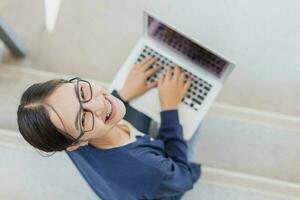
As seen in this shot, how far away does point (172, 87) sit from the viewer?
125 cm

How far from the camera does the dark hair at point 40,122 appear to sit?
0.86 metres

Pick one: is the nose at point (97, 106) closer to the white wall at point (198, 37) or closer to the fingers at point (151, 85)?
the fingers at point (151, 85)

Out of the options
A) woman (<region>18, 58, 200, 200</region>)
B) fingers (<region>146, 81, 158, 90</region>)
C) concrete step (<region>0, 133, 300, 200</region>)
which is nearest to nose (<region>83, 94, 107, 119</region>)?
woman (<region>18, 58, 200, 200</region>)

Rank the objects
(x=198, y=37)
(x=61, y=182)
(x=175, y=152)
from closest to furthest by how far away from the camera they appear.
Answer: (x=175, y=152), (x=61, y=182), (x=198, y=37)

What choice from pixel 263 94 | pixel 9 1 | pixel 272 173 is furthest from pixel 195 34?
pixel 9 1

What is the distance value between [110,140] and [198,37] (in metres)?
0.74

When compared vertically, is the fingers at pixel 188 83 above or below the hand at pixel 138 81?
above

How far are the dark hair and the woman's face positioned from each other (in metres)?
0.01

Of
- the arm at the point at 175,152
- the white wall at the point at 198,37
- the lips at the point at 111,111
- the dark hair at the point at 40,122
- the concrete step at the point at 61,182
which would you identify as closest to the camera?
the dark hair at the point at 40,122

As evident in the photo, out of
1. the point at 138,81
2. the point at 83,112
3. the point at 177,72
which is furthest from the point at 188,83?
the point at 83,112

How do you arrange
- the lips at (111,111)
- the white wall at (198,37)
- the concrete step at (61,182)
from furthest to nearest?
the white wall at (198,37) → the concrete step at (61,182) → the lips at (111,111)

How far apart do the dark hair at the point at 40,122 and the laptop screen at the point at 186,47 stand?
0.42m

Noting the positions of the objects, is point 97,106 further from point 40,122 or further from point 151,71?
point 151,71

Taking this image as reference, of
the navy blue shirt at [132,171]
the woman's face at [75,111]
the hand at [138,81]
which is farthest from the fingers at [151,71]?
the woman's face at [75,111]
